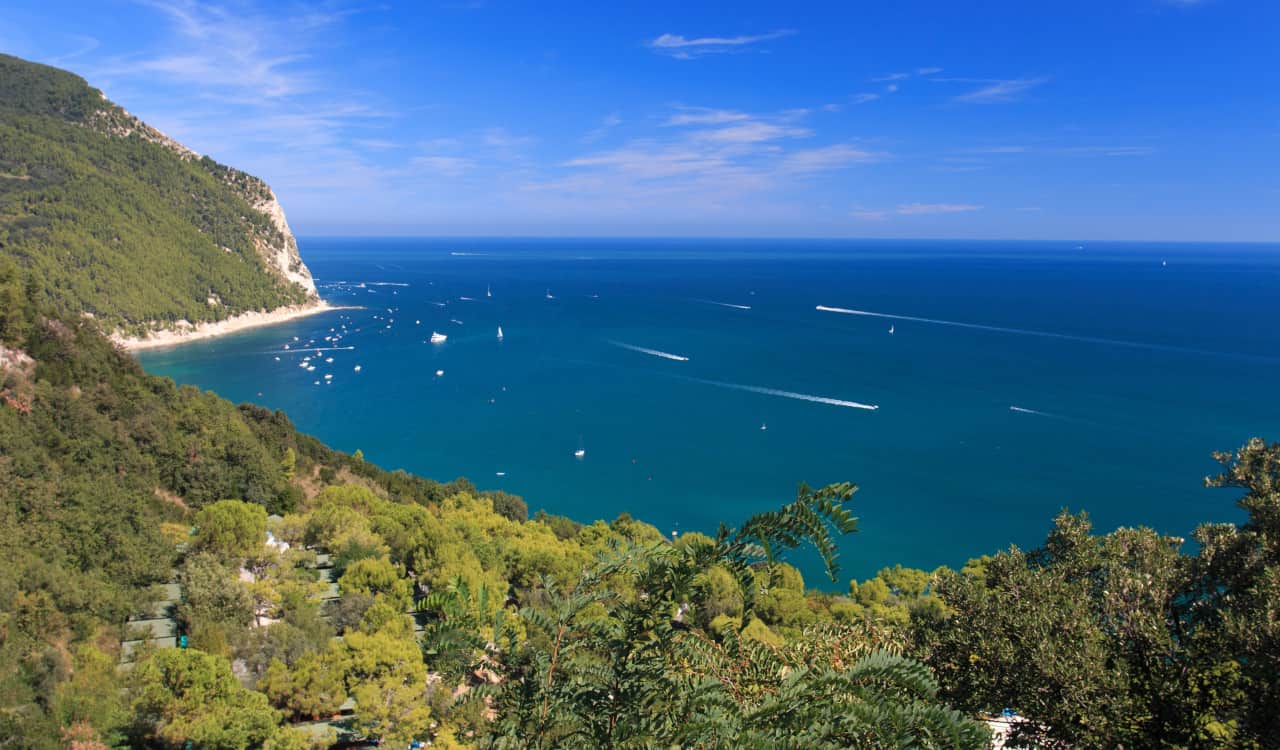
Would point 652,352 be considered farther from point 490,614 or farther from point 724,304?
point 490,614

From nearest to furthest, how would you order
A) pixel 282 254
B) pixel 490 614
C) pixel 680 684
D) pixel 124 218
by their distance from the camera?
pixel 680 684
pixel 490 614
pixel 124 218
pixel 282 254

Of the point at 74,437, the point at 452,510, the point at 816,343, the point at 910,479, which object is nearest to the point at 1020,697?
the point at 452,510

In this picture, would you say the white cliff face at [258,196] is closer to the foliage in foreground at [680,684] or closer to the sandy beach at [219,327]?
the sandy beach at [219,327]

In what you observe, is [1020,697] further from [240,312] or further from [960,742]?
[240,312]

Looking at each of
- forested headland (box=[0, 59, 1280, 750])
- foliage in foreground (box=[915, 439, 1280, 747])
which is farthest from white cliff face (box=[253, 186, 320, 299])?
foliage in foreground (box=[915, 439, 1280, 747])

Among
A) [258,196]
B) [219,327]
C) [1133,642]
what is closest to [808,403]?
[1133,642]

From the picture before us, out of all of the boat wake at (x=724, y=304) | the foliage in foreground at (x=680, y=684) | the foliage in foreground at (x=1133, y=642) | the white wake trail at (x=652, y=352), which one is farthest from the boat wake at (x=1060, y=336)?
the foliage in foreground at (x=680, y=684)
